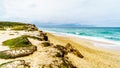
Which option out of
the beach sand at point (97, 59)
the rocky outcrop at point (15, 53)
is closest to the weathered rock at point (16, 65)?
the rocky outcrop at point (15, 53)

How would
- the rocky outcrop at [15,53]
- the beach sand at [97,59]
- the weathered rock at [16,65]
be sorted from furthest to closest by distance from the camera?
the beach sand at [97,59], the rocky outcrop at [15,53], the weathered rock at [16,65]

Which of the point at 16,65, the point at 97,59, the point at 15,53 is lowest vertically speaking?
the point at 97,59

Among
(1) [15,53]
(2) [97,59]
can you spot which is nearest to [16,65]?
(1) [15,53]

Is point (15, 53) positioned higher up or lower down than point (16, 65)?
higher up

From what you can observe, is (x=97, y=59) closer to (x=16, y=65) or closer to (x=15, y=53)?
(x=15, y=53)

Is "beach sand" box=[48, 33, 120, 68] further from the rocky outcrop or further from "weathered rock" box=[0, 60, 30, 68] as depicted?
"weathered rock" box=[0, 60, 30, 68]

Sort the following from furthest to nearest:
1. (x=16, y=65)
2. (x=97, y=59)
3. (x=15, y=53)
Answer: (x=97, y=59), (x=15, y=53), (x=16, y=65)

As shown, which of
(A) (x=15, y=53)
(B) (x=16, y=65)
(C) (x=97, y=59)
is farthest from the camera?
(C) (x=97, y=59)

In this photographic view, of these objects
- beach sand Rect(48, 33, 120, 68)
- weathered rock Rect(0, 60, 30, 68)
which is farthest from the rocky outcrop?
beach sand Rect(48, 33, 120, 68)

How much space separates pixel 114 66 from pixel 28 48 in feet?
29.4

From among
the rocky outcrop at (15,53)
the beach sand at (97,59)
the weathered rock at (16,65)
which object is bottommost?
the beach sand at (97,59)

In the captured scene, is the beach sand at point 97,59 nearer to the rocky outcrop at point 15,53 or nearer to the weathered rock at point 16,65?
the rocky outcrop at point 15,53

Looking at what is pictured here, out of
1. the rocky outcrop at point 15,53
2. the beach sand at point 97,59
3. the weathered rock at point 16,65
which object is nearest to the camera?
the weathered rock at point 16,65

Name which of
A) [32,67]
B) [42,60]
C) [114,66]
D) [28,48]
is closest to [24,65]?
[32,67]
